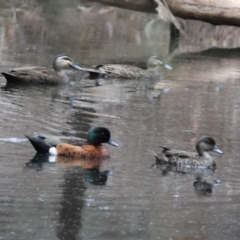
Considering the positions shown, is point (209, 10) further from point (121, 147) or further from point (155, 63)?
point (121, 147)

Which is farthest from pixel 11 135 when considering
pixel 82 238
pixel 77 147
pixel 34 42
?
pixel 34 42

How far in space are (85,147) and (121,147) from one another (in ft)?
1.80

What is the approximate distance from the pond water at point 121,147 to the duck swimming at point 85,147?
0.51 ft

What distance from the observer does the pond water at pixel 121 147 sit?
7645mm

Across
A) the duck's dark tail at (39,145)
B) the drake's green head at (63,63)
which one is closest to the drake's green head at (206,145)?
the duck's dark tail at (39,145)

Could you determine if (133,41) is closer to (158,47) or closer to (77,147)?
(158,47)

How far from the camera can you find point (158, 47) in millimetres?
22297

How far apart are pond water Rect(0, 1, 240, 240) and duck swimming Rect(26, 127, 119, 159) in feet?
0.51

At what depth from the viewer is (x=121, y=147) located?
10688 mm

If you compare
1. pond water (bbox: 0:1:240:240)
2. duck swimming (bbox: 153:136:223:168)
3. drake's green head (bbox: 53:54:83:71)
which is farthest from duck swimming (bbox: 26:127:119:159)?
drake's green head (bbox: 53:54:83:71)

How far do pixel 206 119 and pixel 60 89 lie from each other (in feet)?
11.0

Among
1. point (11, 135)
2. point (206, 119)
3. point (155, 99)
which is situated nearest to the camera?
point (11, 135)

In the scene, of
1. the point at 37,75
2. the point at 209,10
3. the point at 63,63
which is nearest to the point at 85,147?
the point at 37,75

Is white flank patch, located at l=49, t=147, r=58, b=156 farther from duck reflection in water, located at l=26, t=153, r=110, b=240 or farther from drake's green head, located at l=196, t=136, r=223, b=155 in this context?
drake's green head, located at l=196, t=136, r=223, b=155
